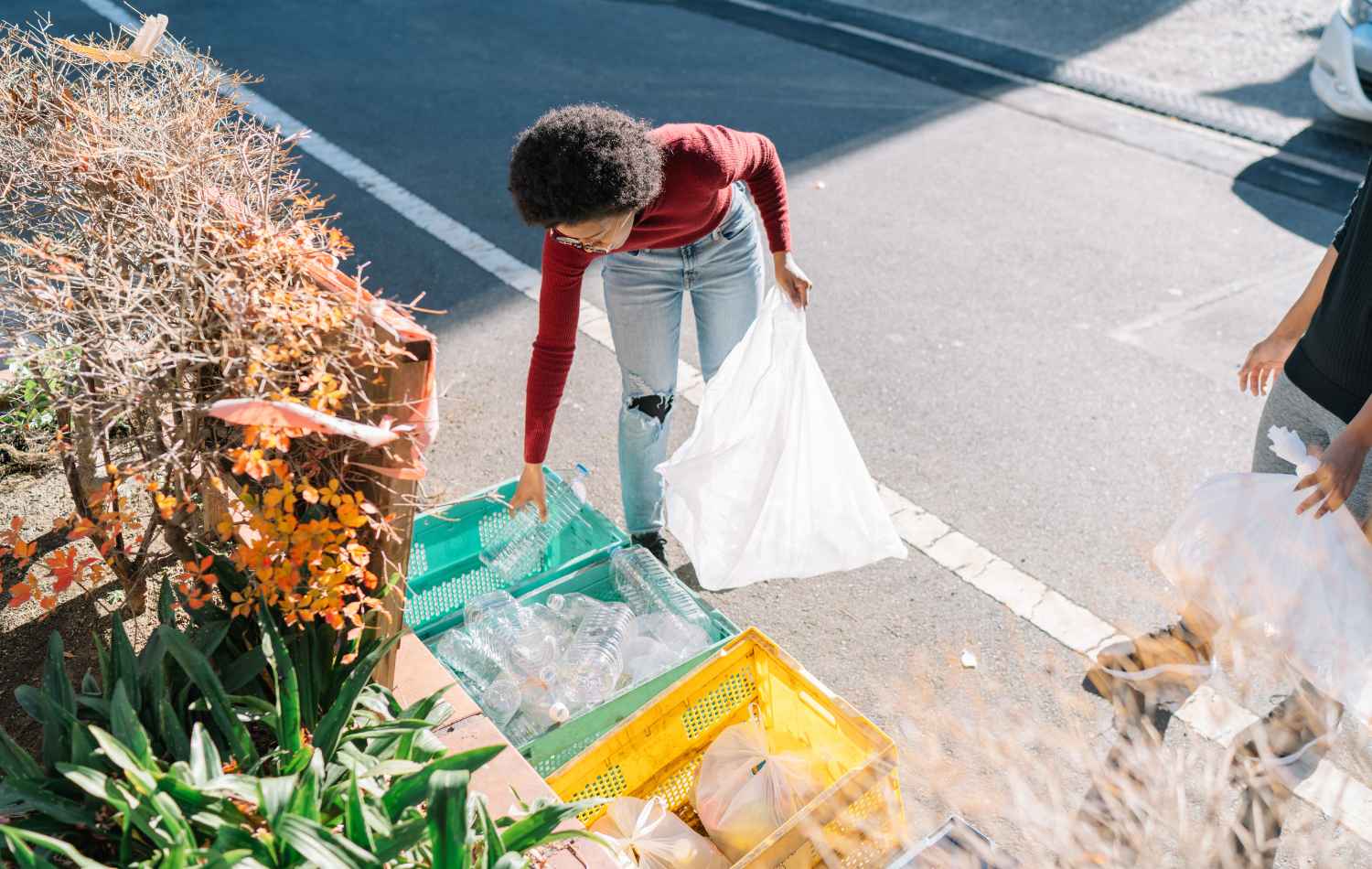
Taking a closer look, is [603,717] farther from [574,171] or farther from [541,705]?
[574,171]

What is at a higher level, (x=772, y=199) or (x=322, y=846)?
(x=772, y=199)

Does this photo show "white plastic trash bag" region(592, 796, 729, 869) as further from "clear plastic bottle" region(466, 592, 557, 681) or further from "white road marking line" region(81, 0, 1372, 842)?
"white road marking line" region(81, 0, 1372, 842)

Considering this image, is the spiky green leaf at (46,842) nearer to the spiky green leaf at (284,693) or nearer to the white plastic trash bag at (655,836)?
the spiky green leaf at (284,693)

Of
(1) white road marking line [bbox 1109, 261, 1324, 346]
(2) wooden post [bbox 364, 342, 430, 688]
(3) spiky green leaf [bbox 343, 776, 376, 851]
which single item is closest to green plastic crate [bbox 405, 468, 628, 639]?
(2) wooden post [bbox 364, 342, 430, 688]

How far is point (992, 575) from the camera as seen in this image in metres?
3.64

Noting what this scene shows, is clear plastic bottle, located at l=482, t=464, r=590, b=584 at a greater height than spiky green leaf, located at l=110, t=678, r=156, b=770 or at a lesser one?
lesser

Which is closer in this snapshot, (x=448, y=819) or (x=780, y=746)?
(x=448, y=819)

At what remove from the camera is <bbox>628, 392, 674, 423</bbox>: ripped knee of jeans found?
130 inches

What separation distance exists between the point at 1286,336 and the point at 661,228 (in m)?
1.72

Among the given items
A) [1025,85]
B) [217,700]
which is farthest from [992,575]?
[1025,85]

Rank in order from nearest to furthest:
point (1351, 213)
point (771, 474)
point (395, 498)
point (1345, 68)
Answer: point (395, 498)
point (1351, 213)
point (771, 474)
point (1345, 68)

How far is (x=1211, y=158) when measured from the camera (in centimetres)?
694

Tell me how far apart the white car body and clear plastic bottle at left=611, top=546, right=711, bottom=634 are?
6.36 metres

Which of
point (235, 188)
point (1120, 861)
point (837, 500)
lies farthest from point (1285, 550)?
point (235, 188)
